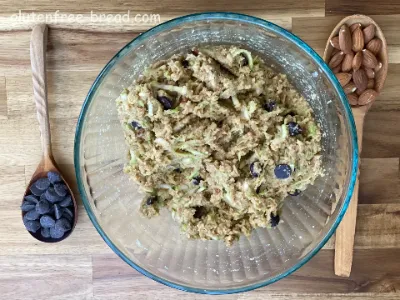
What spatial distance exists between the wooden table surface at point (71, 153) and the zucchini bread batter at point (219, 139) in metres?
0.36

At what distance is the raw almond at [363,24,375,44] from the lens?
67.0 inches

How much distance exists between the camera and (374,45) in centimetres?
171

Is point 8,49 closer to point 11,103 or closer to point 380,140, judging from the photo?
point 11,103

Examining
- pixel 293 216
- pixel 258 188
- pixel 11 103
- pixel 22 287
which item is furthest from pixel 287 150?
pixel 22 287

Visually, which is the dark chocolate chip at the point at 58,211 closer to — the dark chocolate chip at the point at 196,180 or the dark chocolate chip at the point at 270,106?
the dark chocolate chip at the point at 196,180

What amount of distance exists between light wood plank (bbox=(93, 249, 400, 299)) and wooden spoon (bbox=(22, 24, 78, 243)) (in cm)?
24

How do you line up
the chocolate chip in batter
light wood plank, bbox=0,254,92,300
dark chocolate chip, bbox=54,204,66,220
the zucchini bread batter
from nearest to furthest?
the zucchini bread batter < the chocolate chip in batter < dark chocolate chip, bbox=54,204,66,220 < light wood plank, bbox=0,254,92,300

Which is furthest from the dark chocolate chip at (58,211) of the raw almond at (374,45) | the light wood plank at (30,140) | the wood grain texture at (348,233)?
the raw almond at (374,45)

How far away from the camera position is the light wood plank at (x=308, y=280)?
189 cm

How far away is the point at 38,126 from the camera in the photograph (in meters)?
1.84

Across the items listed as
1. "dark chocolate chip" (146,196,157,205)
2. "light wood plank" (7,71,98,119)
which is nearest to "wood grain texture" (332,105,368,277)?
"dark chocolate chip" (146,196,157,205)

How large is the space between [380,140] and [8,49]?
139cm

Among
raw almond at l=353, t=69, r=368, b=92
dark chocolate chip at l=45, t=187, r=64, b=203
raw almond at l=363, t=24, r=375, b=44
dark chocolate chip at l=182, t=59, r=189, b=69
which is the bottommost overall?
dark chocolate chip at l=45, t=187, r=64, b=203

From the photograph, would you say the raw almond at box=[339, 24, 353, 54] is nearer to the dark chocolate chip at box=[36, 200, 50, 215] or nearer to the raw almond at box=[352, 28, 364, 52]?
the raw almond at box=[352, 28, 364, 52]
